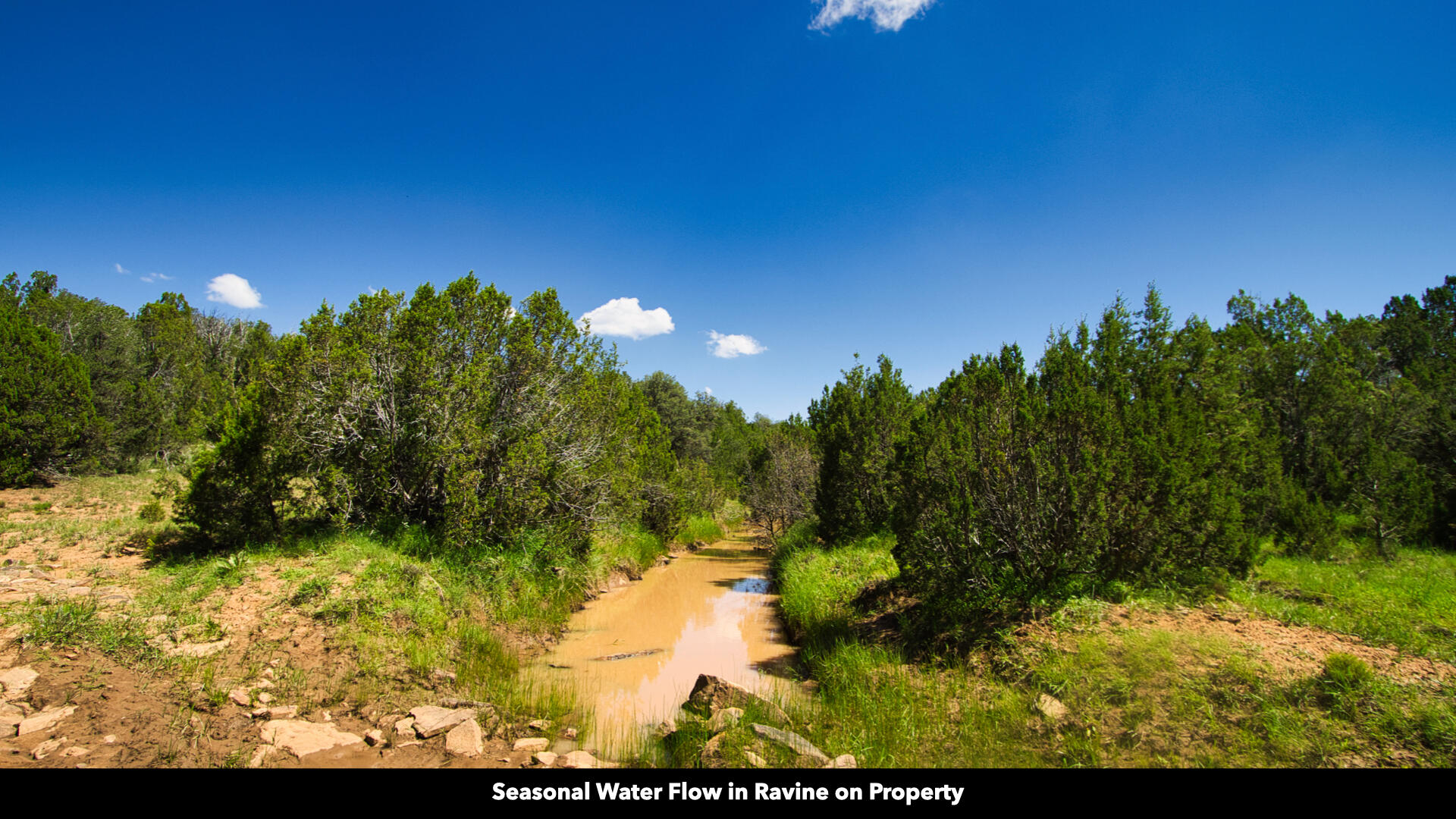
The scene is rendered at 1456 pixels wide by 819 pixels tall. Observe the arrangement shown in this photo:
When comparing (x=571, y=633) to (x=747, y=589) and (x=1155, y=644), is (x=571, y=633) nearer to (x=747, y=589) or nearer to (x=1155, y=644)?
(x=747, y=589)

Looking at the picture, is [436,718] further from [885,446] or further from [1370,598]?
[885,446]

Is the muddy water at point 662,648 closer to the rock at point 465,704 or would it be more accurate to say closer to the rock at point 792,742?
the rock at point 465,704

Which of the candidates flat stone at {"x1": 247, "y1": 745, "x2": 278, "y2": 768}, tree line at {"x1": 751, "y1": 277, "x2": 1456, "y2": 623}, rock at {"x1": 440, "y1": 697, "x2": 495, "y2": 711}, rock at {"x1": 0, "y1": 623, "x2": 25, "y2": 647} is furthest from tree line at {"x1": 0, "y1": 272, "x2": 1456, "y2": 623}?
flat stone at {"x1": 247, "y1": 745, "x2": 278, "y2": 768}

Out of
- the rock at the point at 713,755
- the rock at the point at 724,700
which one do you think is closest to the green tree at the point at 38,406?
the rock at the point at 724,700

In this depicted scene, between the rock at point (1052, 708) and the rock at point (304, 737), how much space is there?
7.42m

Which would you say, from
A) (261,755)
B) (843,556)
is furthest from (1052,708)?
(843,556)

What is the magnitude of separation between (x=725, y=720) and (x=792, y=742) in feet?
3.93

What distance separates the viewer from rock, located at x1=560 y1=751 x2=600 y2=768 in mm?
5723

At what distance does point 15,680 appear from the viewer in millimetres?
4914

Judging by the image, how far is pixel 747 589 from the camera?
18.0 metres

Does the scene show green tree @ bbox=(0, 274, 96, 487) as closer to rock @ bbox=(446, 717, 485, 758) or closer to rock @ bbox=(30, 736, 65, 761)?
rock @ bbox=(30, 736, 65, 761)

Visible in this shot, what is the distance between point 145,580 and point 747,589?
14.3m

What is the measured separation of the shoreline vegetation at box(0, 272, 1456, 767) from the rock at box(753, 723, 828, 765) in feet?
0.37
